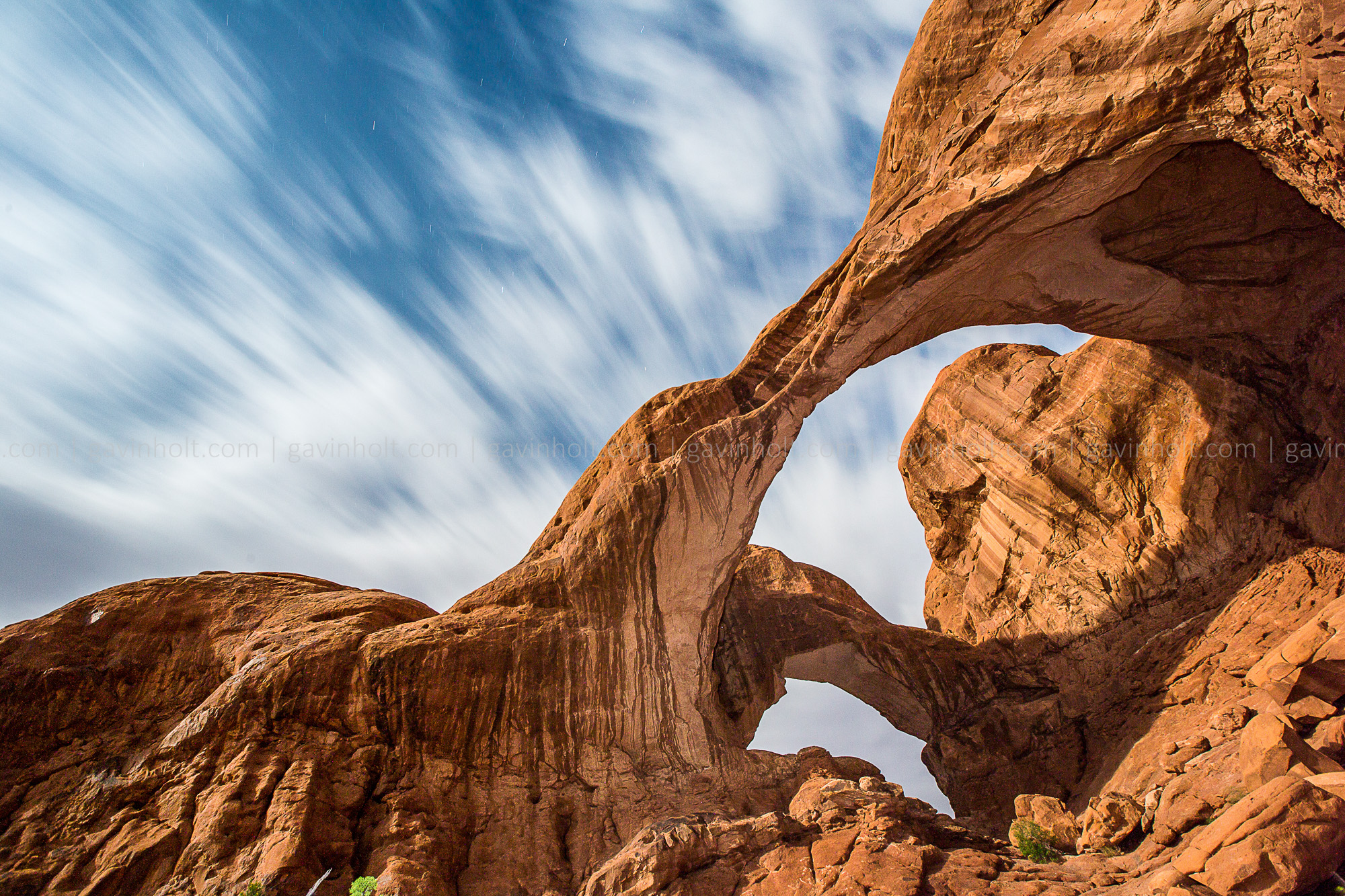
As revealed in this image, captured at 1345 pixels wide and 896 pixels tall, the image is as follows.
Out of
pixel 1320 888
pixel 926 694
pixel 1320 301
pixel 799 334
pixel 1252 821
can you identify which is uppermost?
pixel 799 334

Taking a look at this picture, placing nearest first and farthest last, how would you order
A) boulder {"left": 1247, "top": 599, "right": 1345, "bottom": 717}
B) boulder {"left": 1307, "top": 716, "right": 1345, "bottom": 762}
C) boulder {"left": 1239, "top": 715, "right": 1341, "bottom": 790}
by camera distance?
boulder {"left": 1239, "top": 715, "right": 1341, "bottom": 790}, boulder {"left": 1307, "top": 716, "right": 1345, "bottom": 762}, boulder {"left": 1247, "top": 599, "right": 1345, "bottom": 717}

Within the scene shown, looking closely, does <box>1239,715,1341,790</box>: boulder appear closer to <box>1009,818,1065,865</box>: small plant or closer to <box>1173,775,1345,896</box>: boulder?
<box>1173,775,1345,896</box>: boulder

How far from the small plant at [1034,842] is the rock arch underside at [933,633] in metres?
0.37

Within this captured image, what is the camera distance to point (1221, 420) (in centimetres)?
1395

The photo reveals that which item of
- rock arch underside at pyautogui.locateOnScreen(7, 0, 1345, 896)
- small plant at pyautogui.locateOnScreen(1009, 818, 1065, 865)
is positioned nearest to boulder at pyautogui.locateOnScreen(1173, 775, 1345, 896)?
rock arch underside at pyautogui.locateOnScreen(7, 0, 1345, 896)

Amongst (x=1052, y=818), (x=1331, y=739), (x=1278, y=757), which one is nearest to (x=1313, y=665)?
(x=1331, y=739)

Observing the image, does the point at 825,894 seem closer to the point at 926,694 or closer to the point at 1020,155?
the point at 926,694

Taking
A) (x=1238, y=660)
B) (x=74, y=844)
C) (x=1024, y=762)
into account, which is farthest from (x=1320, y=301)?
(x=74, y=844)

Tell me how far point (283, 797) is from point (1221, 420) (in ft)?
58.3

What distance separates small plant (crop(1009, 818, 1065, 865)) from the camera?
8.40 meters

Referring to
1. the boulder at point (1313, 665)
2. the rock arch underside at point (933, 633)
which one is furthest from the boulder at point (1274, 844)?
the boulder at point (1313, 665)

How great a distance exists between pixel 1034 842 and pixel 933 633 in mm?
8120

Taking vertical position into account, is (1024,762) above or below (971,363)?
below

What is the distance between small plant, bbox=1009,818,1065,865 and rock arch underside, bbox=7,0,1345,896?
1.22 ft
